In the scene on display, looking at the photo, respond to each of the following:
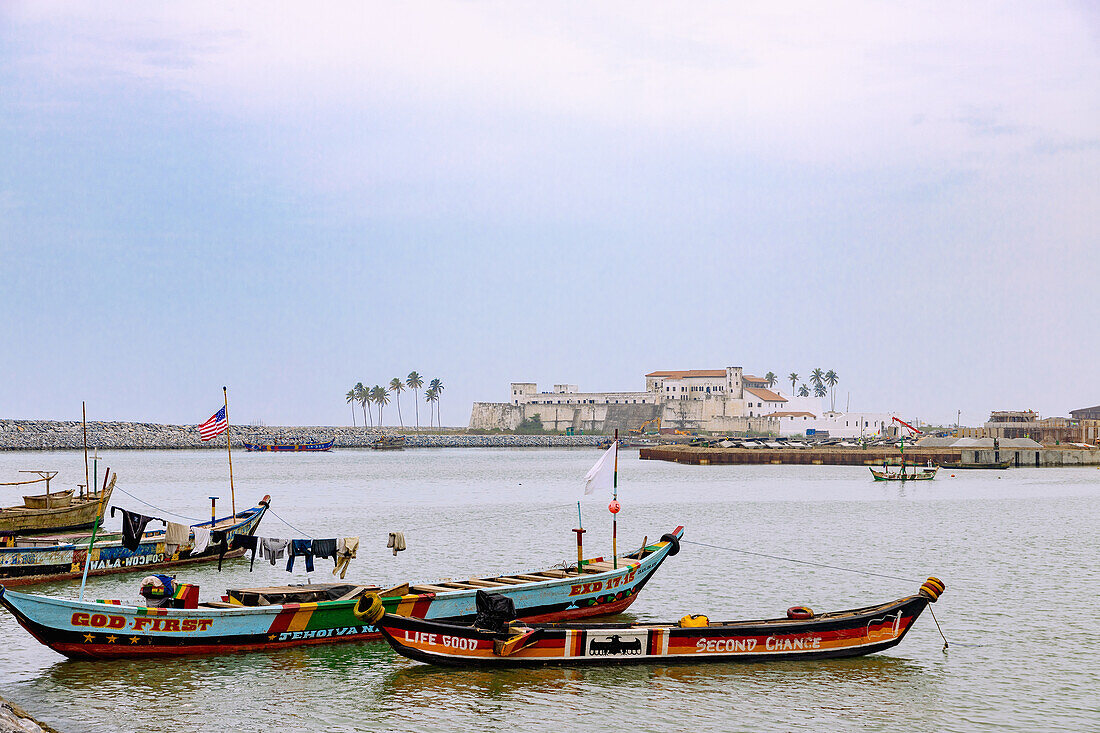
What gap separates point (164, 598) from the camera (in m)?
18.1

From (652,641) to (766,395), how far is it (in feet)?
562

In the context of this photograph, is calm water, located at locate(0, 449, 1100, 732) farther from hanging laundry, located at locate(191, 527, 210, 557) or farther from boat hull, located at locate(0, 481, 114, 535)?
boat hull, located at locate(0, 481, 114, 535)

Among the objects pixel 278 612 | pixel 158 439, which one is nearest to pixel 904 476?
pixel 278 612

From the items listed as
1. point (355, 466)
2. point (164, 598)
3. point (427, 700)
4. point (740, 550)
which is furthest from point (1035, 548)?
point (355, 466)

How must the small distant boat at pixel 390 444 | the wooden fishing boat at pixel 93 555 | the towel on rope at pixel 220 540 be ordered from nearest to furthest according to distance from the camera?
1. the wooden fishing boat at pixel 93 555
2. the towel on rope at pixel 220 540
3. the small distant boat at pixel 390 444

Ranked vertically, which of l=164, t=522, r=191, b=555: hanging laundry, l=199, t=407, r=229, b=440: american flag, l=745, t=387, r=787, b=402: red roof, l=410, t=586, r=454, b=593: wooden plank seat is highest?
l=745, t=387, r=787, b=402: red roof

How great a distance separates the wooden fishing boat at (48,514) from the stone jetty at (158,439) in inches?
5106

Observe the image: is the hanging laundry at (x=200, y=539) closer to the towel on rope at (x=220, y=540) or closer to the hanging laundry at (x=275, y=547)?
the towel on rope at (x=220, y=540)

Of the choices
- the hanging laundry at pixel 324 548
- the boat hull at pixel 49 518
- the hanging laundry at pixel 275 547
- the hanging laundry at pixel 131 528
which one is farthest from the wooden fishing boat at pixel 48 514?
the hanging laundry at pixel 324 548

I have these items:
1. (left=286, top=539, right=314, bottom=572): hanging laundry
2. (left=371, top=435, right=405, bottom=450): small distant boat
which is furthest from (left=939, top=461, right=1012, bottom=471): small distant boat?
(left=371, top=435, right=405, bottom=450): small distant boat

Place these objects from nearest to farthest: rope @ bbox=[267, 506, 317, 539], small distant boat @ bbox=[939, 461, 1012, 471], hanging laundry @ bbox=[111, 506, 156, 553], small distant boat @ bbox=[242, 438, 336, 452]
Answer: hanging laundry @ bbox=[111, 506, 156, 553]
rope @ bbox=[267, 506, 317, 539]
small distant boat @ bbox=[939, 461, 1012, 471]
small distant boat @ bbox=[242, 438, 336, 452]

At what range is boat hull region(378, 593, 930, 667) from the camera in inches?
671

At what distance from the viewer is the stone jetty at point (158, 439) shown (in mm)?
156625

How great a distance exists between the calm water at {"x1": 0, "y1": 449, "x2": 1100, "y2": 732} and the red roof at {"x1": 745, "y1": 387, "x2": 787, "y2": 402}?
12809 centimetres
